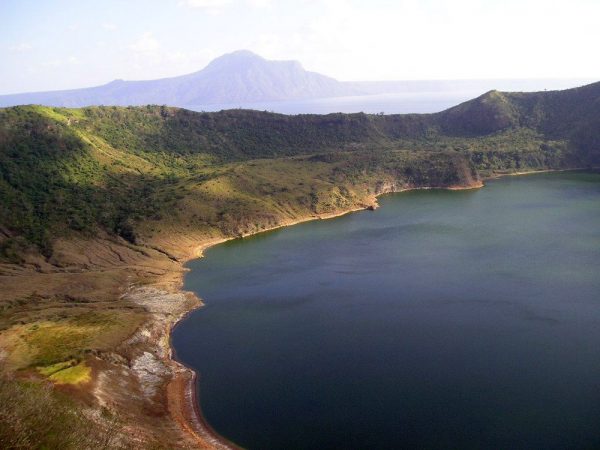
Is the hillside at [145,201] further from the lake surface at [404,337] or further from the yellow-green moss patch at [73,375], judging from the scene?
the lake surface at [404,337]

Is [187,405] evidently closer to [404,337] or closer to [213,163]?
[404,337]

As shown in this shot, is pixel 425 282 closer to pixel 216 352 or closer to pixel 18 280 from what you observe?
pixel 216 352

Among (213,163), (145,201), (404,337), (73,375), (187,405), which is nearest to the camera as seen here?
(73,375)

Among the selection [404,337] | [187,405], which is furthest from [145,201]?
[404,337]

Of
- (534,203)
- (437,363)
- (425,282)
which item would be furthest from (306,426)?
(534,203)

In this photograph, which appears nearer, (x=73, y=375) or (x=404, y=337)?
(x=73, y=375)

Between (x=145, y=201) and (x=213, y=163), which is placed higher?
(x=213, y=163)

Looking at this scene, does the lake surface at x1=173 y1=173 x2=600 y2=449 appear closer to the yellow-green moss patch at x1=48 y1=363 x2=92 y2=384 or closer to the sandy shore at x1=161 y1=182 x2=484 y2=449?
the sandy shore at x1=161 y1=182 x2=484 y2=449
